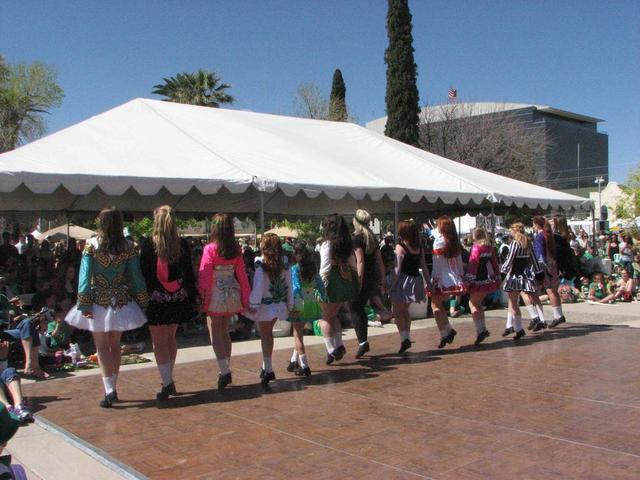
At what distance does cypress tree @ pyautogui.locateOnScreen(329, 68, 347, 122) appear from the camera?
42000mm

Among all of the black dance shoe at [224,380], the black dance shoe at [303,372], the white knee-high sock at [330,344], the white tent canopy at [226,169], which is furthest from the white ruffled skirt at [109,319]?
the white tent canopy at [226,169]

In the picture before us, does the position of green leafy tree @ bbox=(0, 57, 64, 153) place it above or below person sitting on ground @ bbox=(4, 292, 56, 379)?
above

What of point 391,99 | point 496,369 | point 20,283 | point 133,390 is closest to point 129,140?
point 20,283

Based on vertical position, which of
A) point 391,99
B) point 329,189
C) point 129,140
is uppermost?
point 391,99

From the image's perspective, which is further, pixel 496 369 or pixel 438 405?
pixel 496 369

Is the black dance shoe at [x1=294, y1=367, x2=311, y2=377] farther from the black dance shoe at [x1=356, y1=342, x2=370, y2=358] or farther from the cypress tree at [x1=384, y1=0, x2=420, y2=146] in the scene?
the cypress tree at [x1=384, y1=0, x2=420, y2=146]

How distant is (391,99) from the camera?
31.5 meters

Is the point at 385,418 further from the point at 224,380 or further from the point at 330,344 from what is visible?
the point at 330,344

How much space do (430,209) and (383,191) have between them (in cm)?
617

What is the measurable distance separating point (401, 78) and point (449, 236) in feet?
78.8

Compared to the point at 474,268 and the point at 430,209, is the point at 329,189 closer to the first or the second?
the point at 474,268

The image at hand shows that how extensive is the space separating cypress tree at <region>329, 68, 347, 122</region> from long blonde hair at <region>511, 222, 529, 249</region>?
32.5 m

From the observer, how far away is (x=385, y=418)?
551 centimetres

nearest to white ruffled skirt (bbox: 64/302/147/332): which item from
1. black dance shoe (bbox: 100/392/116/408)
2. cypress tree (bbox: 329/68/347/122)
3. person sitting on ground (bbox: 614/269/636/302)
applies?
black dance shoe (bbox: 100/392/116/408)
